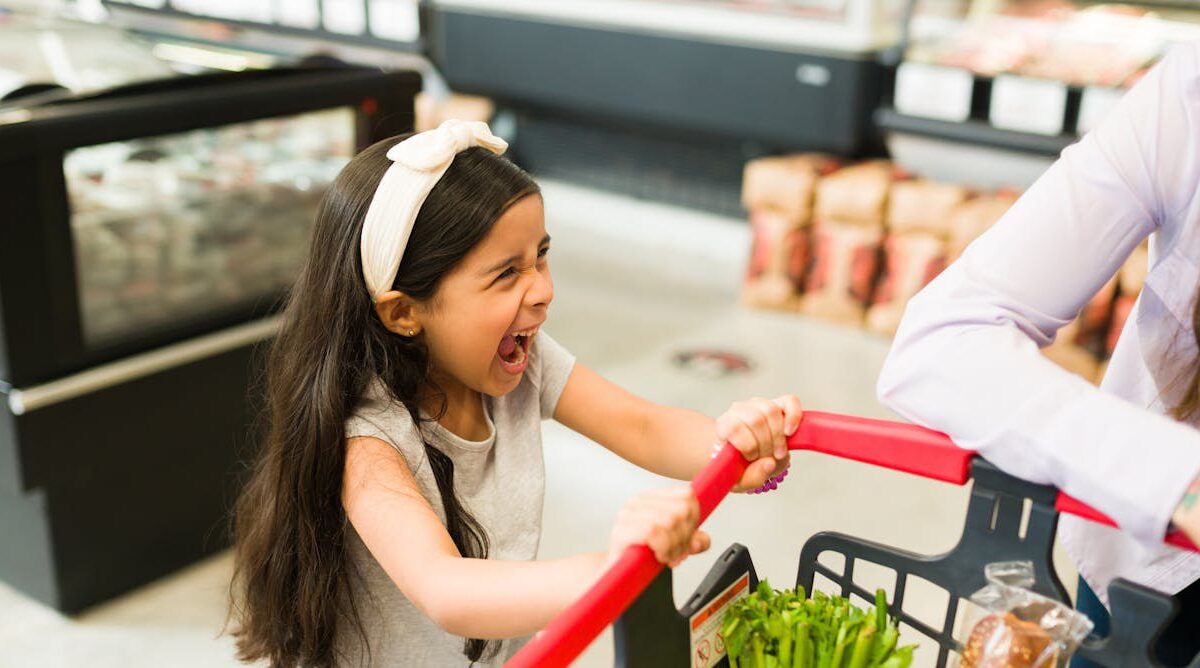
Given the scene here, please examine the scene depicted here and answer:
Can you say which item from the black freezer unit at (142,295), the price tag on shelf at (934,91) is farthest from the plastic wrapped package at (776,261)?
the black freezer unit at (142,295)

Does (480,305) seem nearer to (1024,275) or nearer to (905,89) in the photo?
(1024,275)

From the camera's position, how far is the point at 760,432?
114 centimetres

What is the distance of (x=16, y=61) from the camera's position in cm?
312

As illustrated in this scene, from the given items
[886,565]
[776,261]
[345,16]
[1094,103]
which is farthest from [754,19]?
[886,565]

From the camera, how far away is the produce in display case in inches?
100

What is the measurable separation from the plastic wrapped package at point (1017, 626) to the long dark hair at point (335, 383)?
0.54 meters

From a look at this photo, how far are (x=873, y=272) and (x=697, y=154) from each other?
118 centimetres

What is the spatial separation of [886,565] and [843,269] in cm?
323

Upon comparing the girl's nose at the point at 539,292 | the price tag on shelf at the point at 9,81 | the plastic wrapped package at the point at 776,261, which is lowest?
the plastic wrapped package at the point at 776,261

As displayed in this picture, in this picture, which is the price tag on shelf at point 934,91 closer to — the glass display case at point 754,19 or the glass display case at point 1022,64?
the glass display case at point 1022,64

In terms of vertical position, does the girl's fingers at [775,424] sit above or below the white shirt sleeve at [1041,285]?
below

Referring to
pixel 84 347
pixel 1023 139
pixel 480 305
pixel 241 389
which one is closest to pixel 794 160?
pixel 1023 139

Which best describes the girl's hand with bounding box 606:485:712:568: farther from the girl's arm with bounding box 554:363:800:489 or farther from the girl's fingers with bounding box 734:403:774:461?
the girl's arm with bounding box 554:363:800:489

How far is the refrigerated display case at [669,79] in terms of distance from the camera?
4.29m
